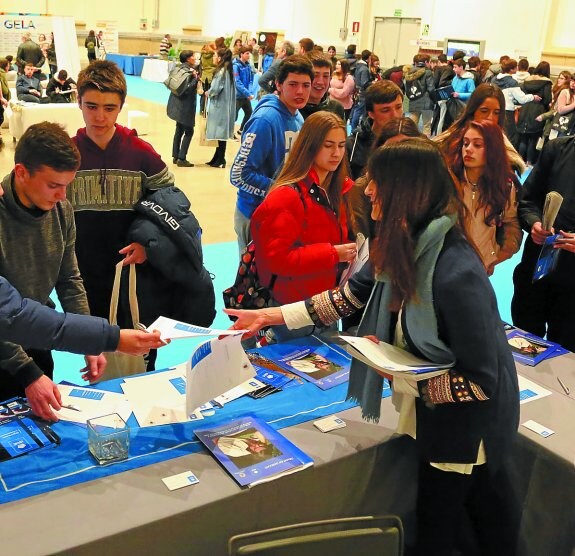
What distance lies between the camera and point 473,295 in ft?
5.20

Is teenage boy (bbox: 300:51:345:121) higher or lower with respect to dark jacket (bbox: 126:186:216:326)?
higher

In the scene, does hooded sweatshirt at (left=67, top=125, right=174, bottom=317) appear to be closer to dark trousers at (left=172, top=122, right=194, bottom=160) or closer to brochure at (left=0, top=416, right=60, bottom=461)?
brochure at (left=0, top=416, right=60, bottom=461)

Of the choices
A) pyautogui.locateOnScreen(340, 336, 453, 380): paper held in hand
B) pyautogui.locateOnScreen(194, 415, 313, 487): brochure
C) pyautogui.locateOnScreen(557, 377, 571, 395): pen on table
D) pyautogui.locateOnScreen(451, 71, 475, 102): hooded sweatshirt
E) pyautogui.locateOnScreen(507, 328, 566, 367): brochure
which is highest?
pyautogui.locateOnScreen(451, 71, 475, 102): hooded sweatshirt

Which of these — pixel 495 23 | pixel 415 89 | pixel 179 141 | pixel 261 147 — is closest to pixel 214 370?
pixel 261 147

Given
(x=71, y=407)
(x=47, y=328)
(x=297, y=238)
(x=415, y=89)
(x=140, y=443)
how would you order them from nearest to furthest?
(x=47, y=328) → (x=140, y=443) → (x=71, y=407) → (x=297, y=238) → (x=415, y=89)

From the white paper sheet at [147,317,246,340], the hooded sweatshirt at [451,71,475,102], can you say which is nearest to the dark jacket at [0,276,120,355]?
the white paper sheet at [147,317,246,340]

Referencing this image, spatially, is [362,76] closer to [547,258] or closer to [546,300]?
[546,300]

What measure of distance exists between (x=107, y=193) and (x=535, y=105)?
8.86m

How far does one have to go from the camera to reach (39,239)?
216 centimetres

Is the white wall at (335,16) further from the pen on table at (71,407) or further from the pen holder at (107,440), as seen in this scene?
the pen holder at (107,440)

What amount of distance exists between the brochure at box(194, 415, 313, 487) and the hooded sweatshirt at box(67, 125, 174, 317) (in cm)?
108

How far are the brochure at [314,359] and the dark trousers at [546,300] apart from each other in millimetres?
1291

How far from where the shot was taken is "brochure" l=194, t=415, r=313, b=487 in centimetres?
173

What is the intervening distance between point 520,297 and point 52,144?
93.2 inches
